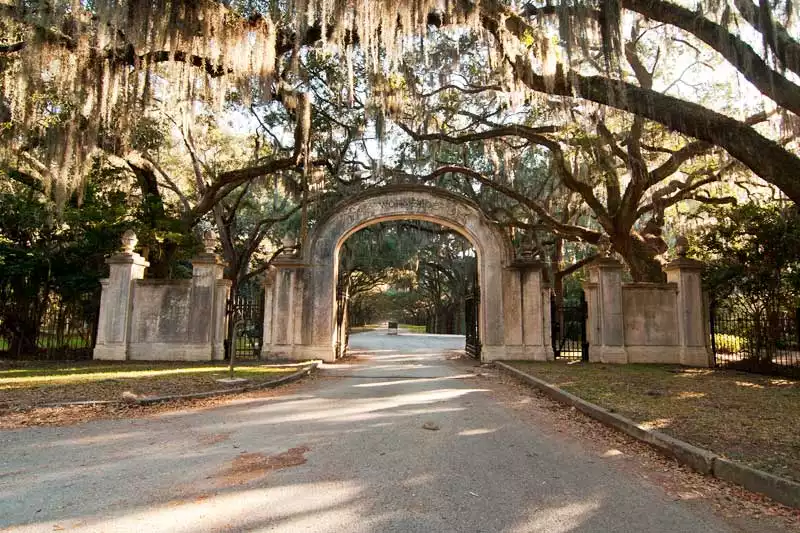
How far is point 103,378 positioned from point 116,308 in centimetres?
453

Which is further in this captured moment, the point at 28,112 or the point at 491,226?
the point at 491,226

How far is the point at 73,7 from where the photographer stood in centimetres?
919

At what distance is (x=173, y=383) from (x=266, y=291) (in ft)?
19.1

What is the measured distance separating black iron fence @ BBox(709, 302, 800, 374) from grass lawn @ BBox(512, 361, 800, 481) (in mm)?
1027

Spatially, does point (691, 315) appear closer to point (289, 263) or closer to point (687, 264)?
point (687, 264)

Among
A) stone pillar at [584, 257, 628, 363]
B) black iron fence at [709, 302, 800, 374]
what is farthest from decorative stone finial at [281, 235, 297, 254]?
black iron fence at [709, 302, 800, 374]

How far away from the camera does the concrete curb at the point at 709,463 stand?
397 centimetres

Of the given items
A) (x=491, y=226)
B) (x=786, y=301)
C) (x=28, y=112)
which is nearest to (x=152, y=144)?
(x=28, y=112)

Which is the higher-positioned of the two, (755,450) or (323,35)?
(323,35)

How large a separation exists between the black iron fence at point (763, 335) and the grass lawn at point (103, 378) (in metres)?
11.4

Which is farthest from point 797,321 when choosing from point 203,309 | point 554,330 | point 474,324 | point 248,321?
point 203,309

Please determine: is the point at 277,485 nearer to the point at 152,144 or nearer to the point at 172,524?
the point at 172,524

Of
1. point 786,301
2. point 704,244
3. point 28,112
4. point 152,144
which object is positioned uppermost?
point 152,144

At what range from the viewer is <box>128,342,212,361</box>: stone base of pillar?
555 inches
